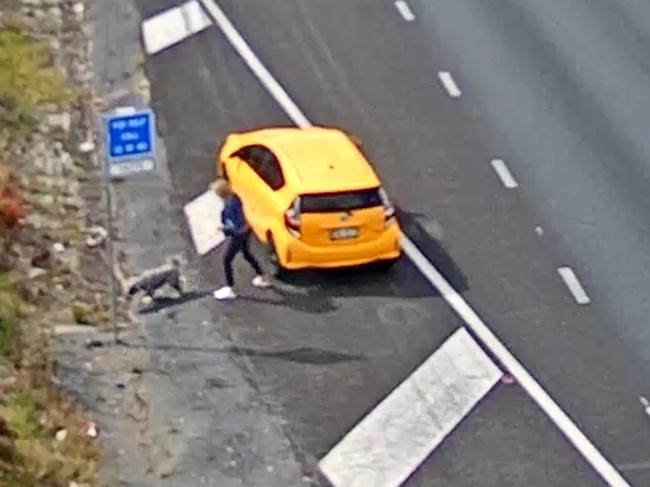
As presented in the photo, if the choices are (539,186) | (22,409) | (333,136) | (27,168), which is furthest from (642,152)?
(22,409)

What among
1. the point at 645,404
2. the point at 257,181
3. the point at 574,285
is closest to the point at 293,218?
the point at 257,181

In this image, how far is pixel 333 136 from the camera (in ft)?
92.0

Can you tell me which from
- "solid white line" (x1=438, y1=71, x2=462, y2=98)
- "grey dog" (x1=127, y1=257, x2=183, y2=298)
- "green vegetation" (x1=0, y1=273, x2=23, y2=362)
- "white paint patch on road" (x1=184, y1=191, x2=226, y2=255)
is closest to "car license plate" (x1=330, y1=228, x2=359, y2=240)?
"white paint patch on road" (x1=184, y1=191, x2=226, y2=255)

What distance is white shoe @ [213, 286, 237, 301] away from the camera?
2644 cm

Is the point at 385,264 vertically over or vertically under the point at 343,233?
under

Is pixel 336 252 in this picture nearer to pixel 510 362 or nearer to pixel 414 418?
pixel 510 362

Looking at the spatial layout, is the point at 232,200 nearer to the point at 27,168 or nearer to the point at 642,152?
the point at 27,168

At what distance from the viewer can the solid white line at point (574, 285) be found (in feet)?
87.5

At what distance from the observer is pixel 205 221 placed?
28.3 meters

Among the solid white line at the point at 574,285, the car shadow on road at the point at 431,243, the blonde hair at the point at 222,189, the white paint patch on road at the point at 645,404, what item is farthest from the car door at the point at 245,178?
the white paint patch on road at the point at 645,404

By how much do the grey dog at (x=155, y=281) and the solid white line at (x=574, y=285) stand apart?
18.1 ft

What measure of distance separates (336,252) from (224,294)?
1713mm

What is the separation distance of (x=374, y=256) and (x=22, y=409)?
6005mm

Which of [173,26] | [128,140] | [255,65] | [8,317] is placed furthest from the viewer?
[173,26]
